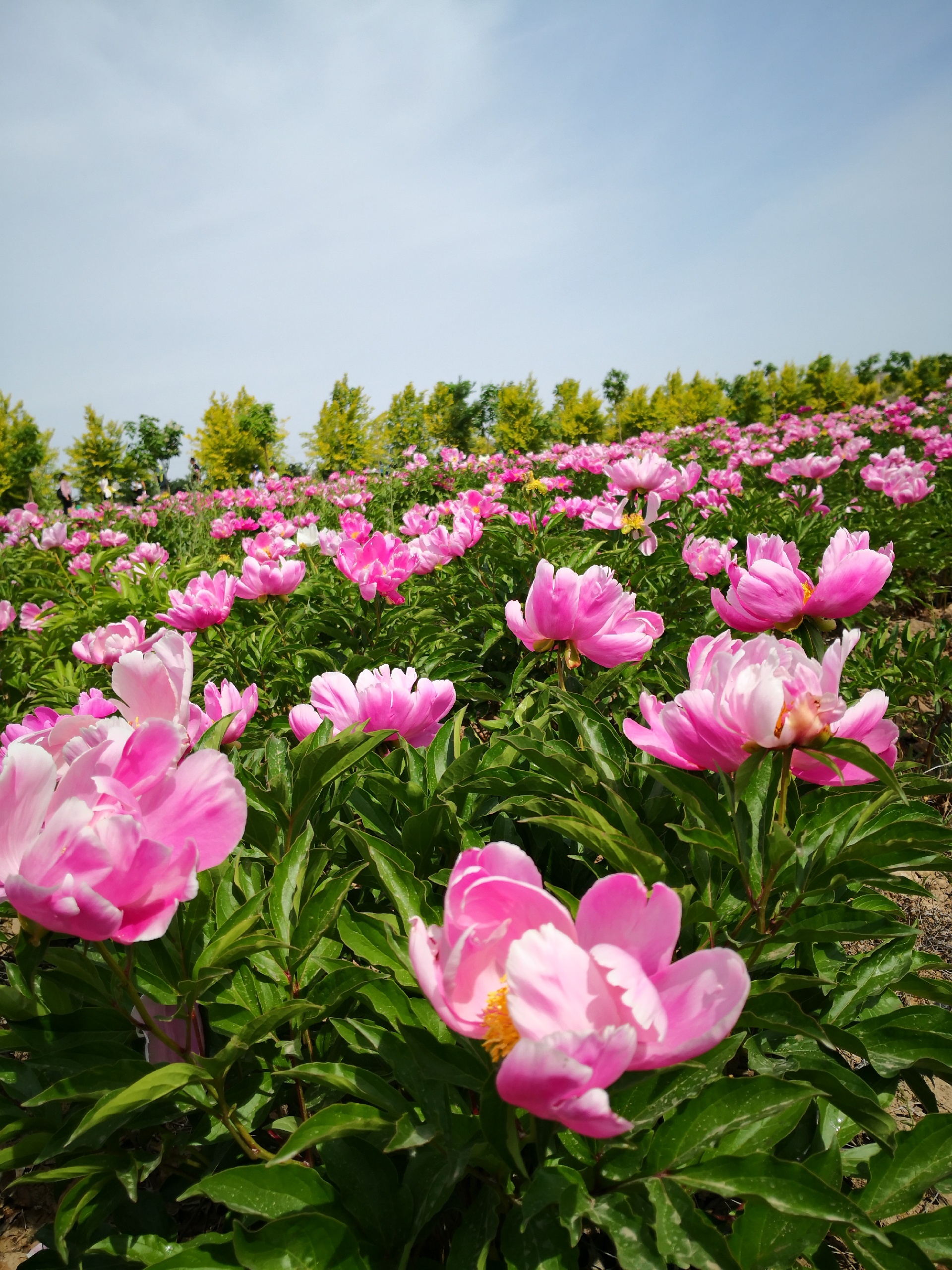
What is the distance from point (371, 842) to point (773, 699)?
62cm

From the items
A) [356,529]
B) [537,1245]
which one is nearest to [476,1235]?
[537,1245]

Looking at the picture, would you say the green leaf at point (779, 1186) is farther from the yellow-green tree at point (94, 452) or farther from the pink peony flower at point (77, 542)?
the yellow-green tree at point (94, 452)

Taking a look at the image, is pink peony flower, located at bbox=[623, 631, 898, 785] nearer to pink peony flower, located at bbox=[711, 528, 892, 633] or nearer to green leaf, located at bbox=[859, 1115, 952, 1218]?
pink peony flower, located at bbox=[711, 528, 892, 633]

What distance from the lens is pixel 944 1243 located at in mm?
752

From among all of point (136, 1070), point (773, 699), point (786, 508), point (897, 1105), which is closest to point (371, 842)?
point (136, 1070)

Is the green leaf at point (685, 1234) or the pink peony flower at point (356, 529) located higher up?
the pink peony flower at point (356, 529)

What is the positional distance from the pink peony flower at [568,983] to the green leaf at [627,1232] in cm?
23

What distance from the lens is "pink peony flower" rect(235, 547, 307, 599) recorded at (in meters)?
2.33

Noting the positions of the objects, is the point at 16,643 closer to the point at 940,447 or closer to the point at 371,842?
the point at 371,842

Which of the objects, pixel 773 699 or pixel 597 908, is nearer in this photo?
pixel 597 908

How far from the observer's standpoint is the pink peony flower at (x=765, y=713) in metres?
0.80

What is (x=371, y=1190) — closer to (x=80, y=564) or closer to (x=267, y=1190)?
(x=267, y=1190)

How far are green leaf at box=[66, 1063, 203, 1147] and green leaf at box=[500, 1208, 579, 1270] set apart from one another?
380mm

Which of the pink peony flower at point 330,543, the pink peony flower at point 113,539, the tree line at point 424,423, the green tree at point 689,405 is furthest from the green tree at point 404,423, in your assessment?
the pink peony flower at point 330,543
